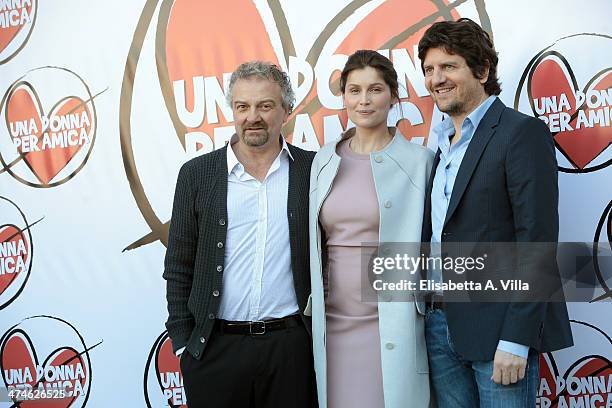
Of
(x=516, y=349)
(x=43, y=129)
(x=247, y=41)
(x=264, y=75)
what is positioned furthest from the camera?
(x=43, y=129)

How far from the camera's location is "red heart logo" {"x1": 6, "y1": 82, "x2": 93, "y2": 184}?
3076 millimetres

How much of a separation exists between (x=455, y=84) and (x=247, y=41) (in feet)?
4.01

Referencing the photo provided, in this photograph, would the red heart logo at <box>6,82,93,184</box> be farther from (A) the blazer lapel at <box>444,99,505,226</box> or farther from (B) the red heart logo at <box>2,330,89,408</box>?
(A) the blazer lapel at <box>444,99,505,226</box>

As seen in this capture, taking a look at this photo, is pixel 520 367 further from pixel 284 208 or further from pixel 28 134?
pixel 28 134

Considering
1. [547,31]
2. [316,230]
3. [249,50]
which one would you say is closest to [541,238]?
[316,230]

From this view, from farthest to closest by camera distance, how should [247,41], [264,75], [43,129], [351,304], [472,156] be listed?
[43,129]
[247,41]
[264,75]
[351,304]
[472,156]

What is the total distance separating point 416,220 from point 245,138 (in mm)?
681

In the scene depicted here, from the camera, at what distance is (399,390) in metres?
2.06

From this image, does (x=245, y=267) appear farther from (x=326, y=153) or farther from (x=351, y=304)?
(x=326, y=153)

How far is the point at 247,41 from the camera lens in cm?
293

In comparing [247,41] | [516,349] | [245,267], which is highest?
[247,41]

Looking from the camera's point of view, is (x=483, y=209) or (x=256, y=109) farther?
(x=256, y=109)

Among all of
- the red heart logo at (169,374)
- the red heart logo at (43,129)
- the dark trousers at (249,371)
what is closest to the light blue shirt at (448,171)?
the dark trousers at (249,371)

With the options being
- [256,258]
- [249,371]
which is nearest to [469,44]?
[256,258]
